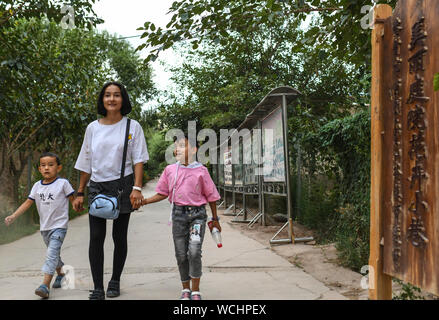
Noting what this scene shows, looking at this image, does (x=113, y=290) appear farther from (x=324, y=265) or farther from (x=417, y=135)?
(x=417, y=135)

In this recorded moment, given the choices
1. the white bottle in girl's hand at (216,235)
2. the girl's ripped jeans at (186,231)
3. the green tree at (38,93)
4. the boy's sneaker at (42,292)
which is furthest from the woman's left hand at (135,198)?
the green tree at (38,93)

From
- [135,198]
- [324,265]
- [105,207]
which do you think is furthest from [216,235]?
[324,265]

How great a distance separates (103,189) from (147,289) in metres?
1.18

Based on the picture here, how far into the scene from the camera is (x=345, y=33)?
17.4 ft

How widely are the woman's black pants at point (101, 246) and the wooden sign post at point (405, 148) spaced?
2.43 meters

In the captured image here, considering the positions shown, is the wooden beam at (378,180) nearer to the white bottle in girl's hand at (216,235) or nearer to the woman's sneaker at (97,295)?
the white bottle in girl's hand at (216,235)

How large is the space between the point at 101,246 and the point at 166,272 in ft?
4.96

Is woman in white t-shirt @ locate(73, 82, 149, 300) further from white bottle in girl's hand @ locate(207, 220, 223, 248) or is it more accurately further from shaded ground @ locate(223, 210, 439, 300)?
shaded ground @ locate(223, 210, 439, 300)

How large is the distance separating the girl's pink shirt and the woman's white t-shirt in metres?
0.30

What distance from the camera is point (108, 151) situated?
453cm

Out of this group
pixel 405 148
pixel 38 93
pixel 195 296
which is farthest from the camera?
pixel 38 93

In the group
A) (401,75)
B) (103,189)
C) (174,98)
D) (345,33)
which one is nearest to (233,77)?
(174,98)

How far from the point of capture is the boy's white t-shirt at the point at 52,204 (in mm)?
4918
